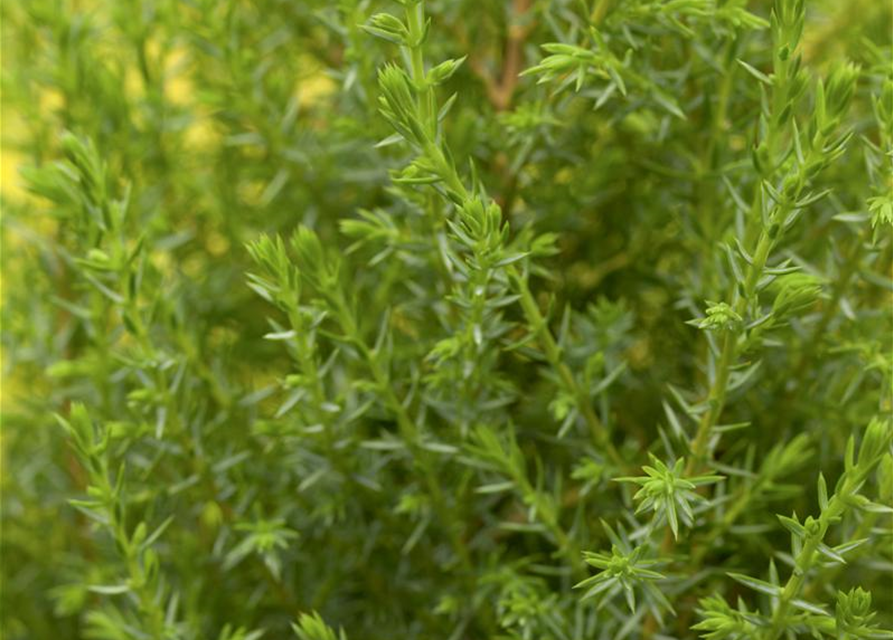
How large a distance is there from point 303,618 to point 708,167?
0.28 m

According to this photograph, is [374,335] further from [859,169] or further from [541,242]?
[859,169]

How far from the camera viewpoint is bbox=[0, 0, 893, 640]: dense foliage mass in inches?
16.4

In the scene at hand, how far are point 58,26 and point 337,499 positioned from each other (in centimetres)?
31

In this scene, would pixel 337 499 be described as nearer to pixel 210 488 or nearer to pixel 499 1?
pixel 210 488

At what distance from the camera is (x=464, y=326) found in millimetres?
445

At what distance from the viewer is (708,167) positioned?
1.67 ft

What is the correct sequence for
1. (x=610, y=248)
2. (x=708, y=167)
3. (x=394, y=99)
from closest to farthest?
(x=394, y=99), (x=708, y=167), (x=610, y=248)

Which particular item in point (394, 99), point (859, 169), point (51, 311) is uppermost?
point (394, 99)

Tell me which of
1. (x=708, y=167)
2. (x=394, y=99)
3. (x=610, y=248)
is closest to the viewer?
(x=394, y=99)

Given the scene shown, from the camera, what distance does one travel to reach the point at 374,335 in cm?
60

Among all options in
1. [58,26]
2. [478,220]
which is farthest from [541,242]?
[58,26]

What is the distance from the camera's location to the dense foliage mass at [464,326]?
1.37 feet

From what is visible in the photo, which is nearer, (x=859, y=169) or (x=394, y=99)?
(x=394, y=99)

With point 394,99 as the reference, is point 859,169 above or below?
below
